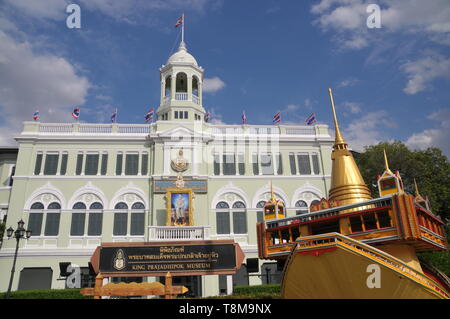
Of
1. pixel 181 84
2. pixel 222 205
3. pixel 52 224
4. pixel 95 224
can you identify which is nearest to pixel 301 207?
pixel 222 205

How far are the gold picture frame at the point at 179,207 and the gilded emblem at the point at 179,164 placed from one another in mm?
2244

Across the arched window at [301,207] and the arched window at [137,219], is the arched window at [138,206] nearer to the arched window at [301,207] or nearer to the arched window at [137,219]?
the arched window at [137,219]

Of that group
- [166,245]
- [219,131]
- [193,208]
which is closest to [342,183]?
[166,245]

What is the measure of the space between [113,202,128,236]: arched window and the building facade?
0.28 feet

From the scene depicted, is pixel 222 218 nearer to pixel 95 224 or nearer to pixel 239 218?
pixel 239 218

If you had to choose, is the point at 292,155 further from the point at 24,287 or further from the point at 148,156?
the point at 24,287

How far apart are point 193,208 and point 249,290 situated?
961 cm

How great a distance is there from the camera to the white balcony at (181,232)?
25828 mm

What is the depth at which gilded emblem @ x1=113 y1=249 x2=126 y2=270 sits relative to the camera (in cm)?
1792

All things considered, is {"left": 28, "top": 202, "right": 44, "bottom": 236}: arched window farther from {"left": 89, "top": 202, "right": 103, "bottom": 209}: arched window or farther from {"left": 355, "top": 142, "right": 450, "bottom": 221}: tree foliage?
{"left": 355, "top": 142, "right": 450, "bottom": 221}: tree foliage

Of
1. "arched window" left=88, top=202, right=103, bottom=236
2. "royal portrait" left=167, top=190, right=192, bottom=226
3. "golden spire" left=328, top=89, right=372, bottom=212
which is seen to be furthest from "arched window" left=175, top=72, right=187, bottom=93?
"golden spire" left=328, top=89, right=372, bottom=212

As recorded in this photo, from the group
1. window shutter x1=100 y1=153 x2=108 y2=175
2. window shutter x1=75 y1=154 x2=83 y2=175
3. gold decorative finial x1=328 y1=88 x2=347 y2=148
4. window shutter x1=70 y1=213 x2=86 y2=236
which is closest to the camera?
gold decorative finial x1=328 y1=88 x2=347 y2=148
